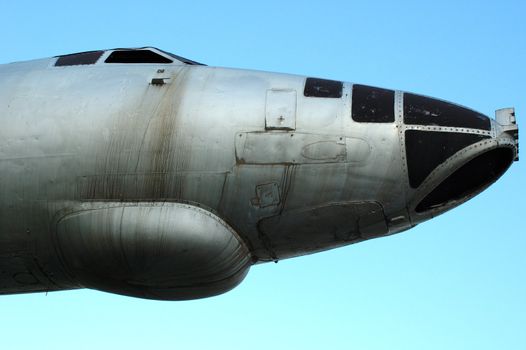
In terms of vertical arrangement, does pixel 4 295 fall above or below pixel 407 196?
below

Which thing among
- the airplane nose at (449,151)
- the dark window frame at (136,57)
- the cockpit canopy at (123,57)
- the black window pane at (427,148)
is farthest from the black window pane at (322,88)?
the dark window frame at (136,57)

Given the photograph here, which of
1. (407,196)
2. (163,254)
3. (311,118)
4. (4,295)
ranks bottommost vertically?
(4,295)

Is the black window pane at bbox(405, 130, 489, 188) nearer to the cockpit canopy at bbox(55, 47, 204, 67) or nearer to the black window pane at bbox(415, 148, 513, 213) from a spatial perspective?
the black window pane at bbox(415, 148, 513, 213)

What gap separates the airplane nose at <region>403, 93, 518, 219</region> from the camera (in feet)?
36.9

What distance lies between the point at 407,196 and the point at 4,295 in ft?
16.9

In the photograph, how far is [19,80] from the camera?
12391mm

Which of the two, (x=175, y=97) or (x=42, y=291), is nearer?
(x=175, y=97)

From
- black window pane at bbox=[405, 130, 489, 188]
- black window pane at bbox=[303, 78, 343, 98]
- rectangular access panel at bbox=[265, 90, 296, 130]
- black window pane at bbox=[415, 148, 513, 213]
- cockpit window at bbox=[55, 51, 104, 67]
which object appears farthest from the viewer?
cockpit window at bbox=[55, 51, 104, 67]

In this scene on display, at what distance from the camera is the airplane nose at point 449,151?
11242 millimetres

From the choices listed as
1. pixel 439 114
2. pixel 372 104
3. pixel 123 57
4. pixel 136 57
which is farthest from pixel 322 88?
pixel 123 57

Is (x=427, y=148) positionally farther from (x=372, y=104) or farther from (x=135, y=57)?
(x=135, y=57)

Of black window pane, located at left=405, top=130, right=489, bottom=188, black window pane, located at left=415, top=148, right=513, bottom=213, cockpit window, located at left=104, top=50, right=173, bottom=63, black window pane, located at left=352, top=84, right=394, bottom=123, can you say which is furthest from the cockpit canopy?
black window pane, located at left=415, top=148, right=513, bottom=213

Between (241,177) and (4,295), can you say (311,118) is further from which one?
(4,295)

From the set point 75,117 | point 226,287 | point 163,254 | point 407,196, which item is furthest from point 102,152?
point 407,196
